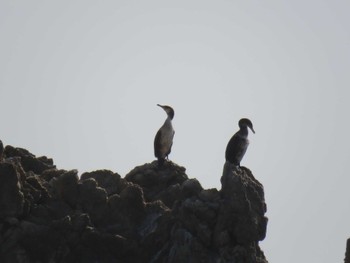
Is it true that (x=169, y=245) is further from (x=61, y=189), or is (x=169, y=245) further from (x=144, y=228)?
(x=61, y=189)

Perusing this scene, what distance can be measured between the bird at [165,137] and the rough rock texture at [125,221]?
681 centimetres

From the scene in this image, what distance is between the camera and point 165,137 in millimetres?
39938

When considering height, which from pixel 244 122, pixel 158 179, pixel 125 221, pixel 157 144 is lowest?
pixel 125 221

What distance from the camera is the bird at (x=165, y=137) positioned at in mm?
38406

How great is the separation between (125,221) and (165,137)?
10.2m

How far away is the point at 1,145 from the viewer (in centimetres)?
3041

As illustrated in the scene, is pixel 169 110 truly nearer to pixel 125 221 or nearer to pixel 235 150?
pixel 235 150

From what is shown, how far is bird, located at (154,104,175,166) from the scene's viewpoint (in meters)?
38.4

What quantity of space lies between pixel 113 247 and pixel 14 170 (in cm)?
441

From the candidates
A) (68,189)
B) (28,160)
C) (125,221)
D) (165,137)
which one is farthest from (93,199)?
(165,137)

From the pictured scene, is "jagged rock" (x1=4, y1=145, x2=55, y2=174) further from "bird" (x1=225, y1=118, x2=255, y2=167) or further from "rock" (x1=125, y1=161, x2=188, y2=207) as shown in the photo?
"bird" (x1=225, y1=118, x2=255, y2=167)

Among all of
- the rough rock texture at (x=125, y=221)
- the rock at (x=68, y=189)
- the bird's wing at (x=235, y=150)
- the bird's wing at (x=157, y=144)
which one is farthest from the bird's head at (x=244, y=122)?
the rock at (x=68, y=189)

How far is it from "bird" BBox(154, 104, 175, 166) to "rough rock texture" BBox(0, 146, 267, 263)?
6.81 metres

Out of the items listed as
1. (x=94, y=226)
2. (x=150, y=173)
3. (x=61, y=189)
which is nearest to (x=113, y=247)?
(x=94, y=226)
